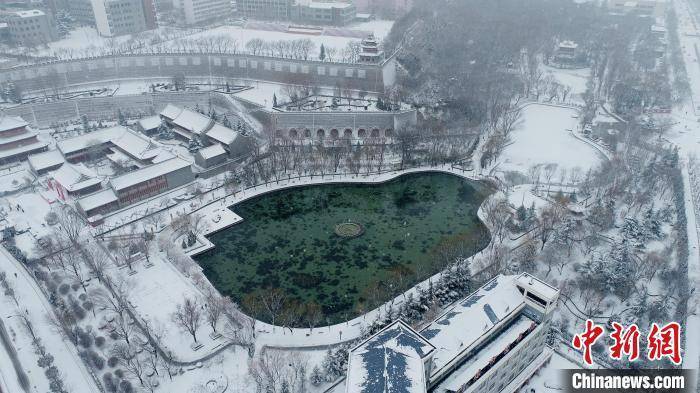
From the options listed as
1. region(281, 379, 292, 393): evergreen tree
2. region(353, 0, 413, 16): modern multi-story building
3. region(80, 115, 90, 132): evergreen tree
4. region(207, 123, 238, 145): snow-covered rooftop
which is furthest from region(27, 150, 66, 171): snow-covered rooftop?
region(353, 0, 413, 16): modern multi-story building

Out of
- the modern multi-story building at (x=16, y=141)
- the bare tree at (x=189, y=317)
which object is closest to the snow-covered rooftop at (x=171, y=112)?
the modern multi-story building at (x=16, y=141)

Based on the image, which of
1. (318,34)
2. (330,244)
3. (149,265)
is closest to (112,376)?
(149,265)

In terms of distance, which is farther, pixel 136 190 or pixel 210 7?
pixel 210 7

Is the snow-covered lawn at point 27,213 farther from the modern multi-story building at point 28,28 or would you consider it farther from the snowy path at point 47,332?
the modern multi-story building at point 28,28

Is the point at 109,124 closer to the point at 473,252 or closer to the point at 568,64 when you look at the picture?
the point at 473,252

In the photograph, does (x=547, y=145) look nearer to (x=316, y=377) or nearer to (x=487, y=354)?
(x=487, y=354)

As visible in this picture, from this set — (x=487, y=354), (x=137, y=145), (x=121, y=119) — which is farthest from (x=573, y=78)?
(x=121, y=119)

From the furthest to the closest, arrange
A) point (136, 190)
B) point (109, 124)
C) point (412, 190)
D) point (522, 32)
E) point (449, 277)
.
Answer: point (522, 32) → point (109, 124) → point (412, 190) → point (136, 190) → point (449, 277)
